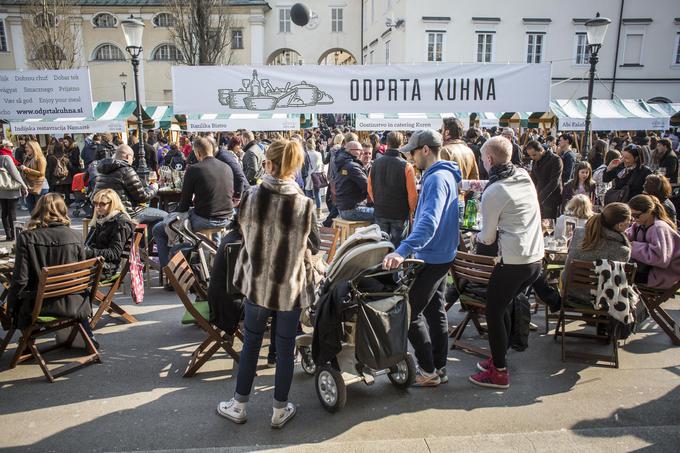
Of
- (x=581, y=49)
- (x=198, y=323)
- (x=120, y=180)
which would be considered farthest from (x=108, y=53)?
(x=198, y=323)

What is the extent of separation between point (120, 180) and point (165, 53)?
114ft

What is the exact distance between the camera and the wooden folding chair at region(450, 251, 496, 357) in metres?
4.43

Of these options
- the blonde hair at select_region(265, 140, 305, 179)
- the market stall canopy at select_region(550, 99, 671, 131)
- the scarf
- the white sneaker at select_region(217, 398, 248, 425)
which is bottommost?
the white sneaker at select_region(217, 398, 248, 425)

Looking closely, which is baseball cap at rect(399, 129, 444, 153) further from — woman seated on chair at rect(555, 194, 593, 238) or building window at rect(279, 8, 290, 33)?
building window at rect(279, 8, 290, 33)

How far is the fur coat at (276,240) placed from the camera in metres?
3.12

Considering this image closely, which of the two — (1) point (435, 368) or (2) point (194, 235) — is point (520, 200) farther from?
(2) point (194, 235)

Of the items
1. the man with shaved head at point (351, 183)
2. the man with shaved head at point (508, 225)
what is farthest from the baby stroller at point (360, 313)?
the man with shaved head at point (351, 183)

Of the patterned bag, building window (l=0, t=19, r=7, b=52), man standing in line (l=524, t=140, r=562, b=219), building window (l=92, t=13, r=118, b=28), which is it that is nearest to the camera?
the patterned bag

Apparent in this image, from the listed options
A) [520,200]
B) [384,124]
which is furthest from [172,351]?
[384,124]

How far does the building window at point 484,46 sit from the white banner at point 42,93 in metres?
25.6

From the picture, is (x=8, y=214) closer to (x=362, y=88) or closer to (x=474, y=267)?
(x=362, y=88)

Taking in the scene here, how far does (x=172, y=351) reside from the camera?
4.73 metres

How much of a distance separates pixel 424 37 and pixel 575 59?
9146 mm

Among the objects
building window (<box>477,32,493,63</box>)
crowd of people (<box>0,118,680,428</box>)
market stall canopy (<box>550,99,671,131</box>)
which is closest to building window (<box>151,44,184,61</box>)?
building window (<box>477,32,493,63</box>)
